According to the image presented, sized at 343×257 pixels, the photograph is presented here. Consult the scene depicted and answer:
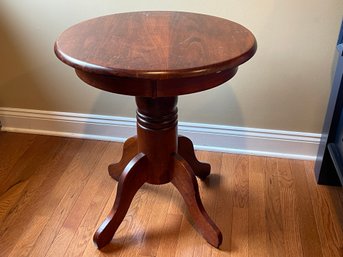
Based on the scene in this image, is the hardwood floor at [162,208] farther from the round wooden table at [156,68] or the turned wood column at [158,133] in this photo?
the turned wood column at [158,133]

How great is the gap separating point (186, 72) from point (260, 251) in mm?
734

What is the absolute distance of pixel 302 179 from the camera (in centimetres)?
164

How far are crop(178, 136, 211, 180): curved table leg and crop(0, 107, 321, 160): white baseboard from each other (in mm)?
216

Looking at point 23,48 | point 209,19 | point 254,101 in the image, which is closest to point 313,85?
point 254,101

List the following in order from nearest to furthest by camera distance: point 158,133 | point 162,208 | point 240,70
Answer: point 158,133, point 162,208, point 240,70

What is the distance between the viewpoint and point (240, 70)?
62.9 inches

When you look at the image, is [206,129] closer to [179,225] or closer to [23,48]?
[179,225]

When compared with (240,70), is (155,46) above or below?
above

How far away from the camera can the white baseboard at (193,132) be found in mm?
1731

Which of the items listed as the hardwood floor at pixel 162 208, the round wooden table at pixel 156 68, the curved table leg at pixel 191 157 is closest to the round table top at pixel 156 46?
the round wooden table at pixel 156 68

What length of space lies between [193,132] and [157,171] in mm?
514

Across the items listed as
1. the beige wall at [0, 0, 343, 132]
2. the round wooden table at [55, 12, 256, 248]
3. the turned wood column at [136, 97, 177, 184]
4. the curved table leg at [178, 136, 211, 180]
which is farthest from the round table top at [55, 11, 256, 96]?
the curved table leg at [178, 136, 211, 180]

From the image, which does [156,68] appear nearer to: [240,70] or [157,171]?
[157,171]

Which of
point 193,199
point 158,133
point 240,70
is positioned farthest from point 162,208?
point 240,70
